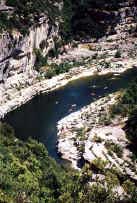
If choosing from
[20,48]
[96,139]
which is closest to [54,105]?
[20,48]

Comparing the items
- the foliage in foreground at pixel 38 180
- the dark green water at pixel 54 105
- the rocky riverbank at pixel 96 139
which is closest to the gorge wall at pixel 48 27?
the dark green water at pixel 54 105

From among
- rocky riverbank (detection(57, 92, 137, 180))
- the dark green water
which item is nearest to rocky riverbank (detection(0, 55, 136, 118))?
the dark green water

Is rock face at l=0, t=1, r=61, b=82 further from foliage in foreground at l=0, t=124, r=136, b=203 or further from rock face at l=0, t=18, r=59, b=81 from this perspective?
foliage in foreground at l=0, t=124, r=136, b=203

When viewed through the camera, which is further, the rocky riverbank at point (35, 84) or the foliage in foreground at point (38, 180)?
the rocky riverbank at point (35, 84)

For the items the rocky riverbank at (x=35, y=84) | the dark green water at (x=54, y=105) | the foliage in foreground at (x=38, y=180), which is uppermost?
the foliage in foreground at (x=38, y=180)

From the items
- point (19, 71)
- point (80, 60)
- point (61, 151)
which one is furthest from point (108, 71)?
point (61, 151)

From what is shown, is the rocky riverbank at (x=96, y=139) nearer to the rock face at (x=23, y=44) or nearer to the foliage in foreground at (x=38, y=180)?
the foliage in foreground at (x=38, y=180)

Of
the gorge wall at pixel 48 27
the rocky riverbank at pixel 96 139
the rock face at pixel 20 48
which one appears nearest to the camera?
the rocky riverbank at pixel 96 139

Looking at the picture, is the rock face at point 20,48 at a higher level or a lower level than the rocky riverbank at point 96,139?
higher

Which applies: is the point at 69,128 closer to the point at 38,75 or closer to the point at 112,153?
the point at 112,153
